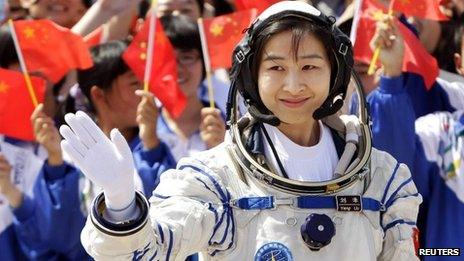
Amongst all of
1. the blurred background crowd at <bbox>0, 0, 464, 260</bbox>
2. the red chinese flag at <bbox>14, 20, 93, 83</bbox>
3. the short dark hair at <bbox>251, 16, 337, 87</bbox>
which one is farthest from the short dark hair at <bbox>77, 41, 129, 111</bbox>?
the short dark hair at <bbox>251, 16, 337, 87</bbox>

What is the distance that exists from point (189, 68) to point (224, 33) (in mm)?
273

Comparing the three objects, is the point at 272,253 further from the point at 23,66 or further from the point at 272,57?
the point at 23,66

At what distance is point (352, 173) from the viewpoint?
3586mm

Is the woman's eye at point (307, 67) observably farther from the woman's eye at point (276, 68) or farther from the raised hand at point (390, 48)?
the raised hand at point (390, 48)

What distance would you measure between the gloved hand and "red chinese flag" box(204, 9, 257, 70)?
305 cm

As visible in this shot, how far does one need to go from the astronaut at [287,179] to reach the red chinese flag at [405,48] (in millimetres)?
2117

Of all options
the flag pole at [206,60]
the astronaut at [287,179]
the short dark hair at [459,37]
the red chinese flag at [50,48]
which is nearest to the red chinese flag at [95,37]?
the red chinese flag at [50,48]

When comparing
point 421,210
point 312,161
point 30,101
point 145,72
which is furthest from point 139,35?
point 312,161

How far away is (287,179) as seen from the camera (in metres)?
3.54

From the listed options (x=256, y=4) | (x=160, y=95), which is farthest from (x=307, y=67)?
(x=256, y=4)

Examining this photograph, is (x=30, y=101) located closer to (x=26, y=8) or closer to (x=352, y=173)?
(x=26, y=8)

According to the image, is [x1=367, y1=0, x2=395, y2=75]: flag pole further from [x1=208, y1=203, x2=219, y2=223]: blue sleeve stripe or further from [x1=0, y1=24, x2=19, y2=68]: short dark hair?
[x1=208, y1=203, x2=219, y2=223]: blue sleeve stripe

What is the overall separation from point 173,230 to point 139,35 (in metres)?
3.22

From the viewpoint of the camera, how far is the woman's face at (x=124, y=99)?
630 centimetres
